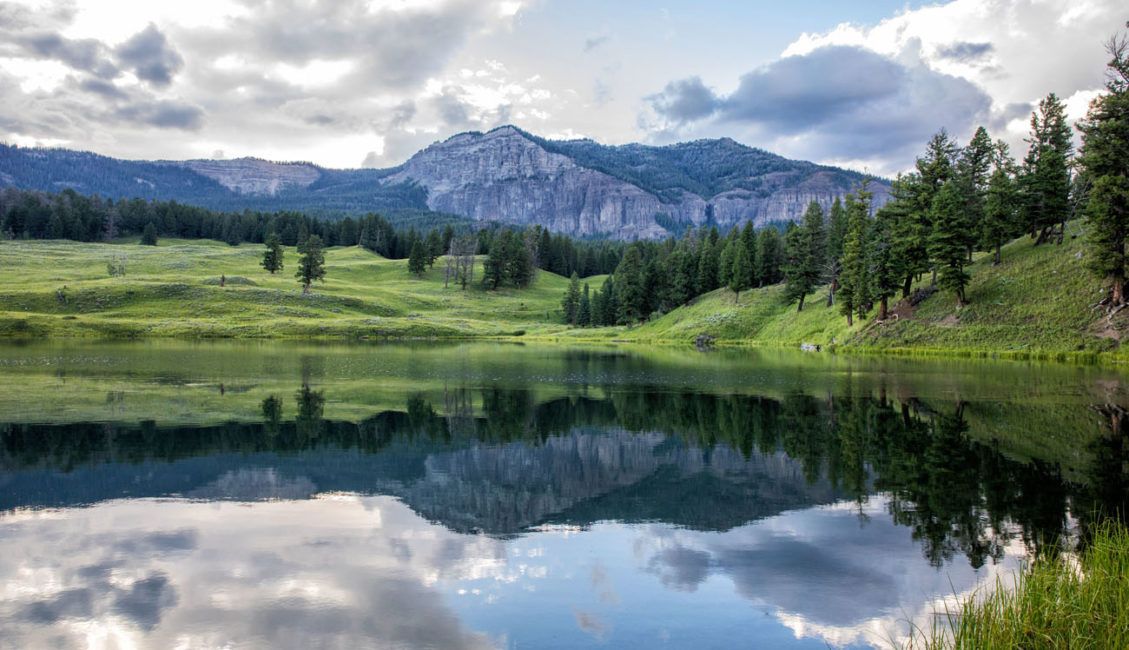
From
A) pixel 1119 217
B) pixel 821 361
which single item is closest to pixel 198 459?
pixel 821 361

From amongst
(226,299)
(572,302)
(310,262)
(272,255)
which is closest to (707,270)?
(572,302)

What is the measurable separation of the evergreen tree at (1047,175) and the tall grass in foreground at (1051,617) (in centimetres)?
8138

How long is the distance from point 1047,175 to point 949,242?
1543 cm

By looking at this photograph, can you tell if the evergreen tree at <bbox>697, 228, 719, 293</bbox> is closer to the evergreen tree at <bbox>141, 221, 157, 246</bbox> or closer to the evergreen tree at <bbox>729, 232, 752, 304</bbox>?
the evergreen tree at <bbox>729, 232, 752, 304</bbox>

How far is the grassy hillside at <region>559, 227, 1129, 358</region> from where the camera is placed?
202 ft

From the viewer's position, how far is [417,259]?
169125 millimetres

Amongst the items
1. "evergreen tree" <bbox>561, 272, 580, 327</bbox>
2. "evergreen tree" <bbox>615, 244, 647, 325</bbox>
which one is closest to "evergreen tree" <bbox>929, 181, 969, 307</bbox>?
"evergreen tree" <bbox>615, 244, 647, 325</bbox>

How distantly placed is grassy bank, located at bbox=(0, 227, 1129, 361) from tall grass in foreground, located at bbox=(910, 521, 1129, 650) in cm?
5794

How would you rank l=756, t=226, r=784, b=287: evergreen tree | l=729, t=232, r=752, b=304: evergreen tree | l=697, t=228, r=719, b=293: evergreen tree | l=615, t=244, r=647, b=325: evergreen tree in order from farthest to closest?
l=615, t=244, r=647, b=325: evergreen tree → l=697, t=228, r=719, b=293: evergreen tree → l=756, t=226, r=784, b=287: evergreen tree → l=729, t=232, r=752, b=304: evergreen tree

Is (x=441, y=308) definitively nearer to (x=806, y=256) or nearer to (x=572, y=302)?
(x=572, y=302)

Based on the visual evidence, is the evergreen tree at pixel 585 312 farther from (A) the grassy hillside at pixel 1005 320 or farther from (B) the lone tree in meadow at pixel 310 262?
(B) the lone tree in meadow at pixel 310 262

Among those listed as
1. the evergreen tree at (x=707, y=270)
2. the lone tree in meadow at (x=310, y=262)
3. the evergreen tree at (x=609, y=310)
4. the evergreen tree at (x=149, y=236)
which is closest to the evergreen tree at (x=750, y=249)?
the evergreen tree at (x=707, y=270)

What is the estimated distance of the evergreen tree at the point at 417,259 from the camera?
168 meters

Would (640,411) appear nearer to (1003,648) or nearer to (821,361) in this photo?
(1003,648)
